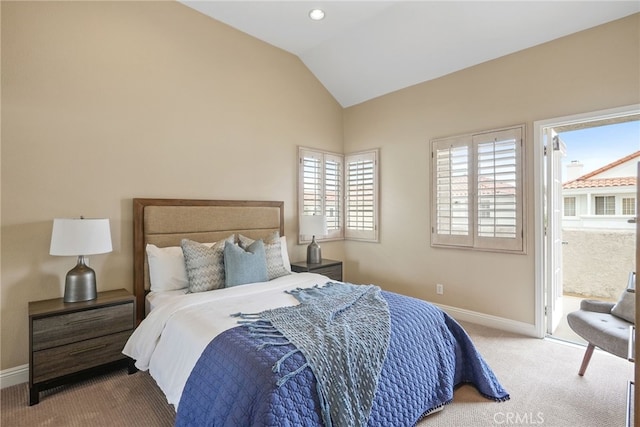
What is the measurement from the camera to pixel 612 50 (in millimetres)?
2752

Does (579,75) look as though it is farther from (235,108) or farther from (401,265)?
(235,108)

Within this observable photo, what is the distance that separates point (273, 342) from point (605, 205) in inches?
235

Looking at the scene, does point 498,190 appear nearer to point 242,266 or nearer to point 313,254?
point 313,254

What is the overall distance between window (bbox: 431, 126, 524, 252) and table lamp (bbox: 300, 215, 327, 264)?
136cm

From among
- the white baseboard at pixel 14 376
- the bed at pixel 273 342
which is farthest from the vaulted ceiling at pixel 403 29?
the white baseboard at pixel 14 376

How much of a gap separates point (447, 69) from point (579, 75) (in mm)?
1267

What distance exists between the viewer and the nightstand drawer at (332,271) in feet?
12.9

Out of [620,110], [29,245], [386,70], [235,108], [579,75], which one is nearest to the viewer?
[29,245]

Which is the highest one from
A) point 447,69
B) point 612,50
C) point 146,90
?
point 447,69

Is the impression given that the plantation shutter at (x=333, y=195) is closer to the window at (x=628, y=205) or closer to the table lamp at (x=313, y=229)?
the table lamp at (x=313, y=229)

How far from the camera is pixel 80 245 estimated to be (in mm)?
2303

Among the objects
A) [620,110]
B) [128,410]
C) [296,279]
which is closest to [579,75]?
[620,110]

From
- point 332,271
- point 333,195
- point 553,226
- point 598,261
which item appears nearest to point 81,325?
point 332,271

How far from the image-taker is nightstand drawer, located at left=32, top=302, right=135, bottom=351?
2184 mm
